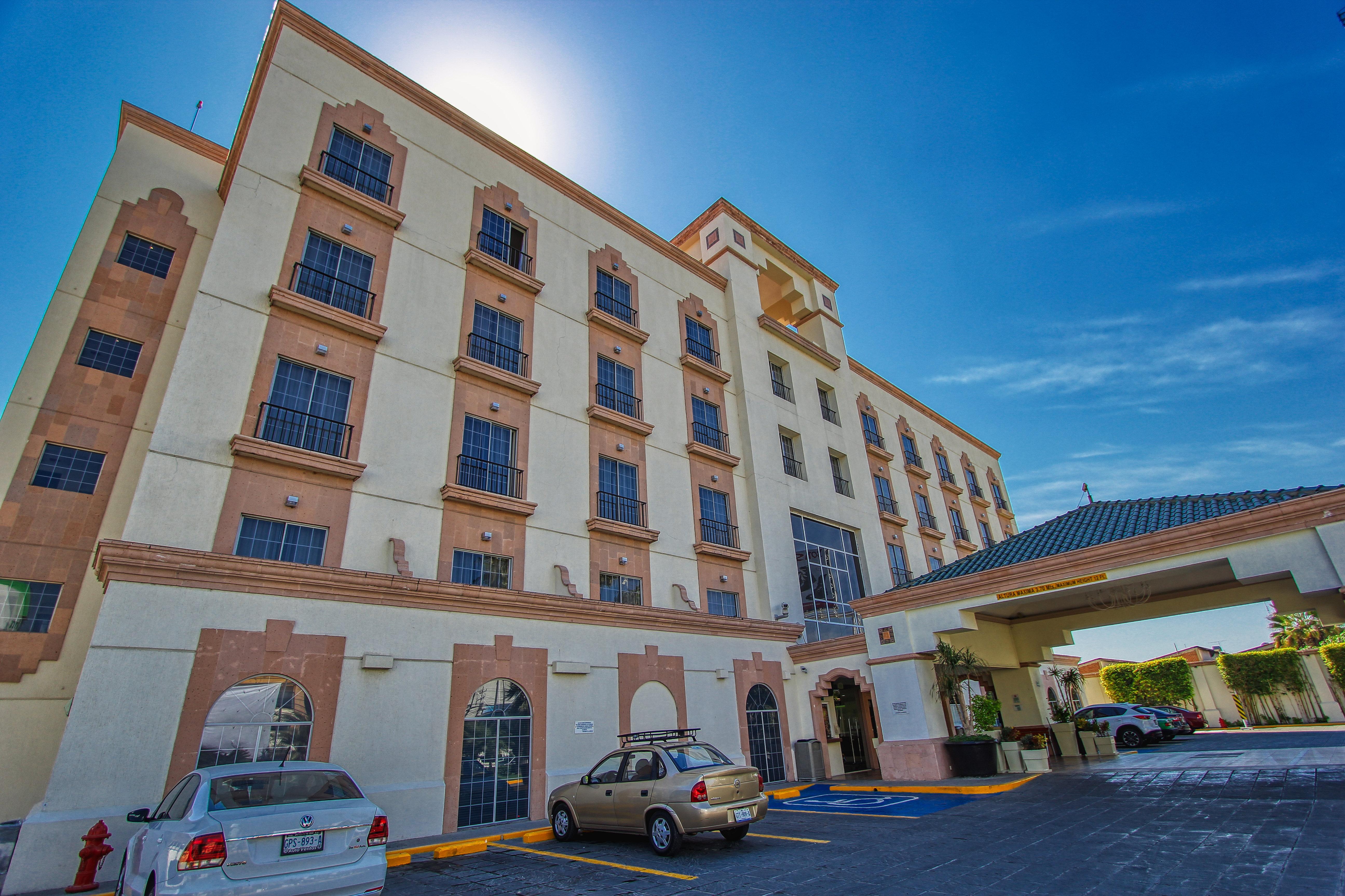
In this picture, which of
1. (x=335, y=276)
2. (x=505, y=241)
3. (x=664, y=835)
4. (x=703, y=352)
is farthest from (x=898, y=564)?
(x=335, y=276)

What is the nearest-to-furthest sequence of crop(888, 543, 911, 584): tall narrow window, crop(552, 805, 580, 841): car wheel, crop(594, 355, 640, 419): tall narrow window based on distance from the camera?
crop(552, 805, 580, 841): car wheel → crop(594, 355, 640, 419): tall narrow window → crop(888, 543, 911, 584): tall narrow window

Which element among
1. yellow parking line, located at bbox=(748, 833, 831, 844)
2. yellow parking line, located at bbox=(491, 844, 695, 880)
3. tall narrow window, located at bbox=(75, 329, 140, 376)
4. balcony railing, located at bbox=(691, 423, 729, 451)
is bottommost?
yellow parking line, located at bbox=(491, 844, 695, 880)

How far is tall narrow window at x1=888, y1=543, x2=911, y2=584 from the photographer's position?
3114cm

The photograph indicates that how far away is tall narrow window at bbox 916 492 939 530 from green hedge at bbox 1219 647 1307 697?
16.7 meters

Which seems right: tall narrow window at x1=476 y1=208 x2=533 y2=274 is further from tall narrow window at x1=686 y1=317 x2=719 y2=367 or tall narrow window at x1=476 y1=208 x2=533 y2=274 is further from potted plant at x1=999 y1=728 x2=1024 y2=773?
potted plant at x1=999 y1=728 x2=1024 y2=773

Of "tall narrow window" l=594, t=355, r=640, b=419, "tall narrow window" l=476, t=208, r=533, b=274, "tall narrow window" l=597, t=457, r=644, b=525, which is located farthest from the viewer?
"tall narrow window" l=594, t=355, r=640, b=419

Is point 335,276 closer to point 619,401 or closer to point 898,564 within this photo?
point 619,401

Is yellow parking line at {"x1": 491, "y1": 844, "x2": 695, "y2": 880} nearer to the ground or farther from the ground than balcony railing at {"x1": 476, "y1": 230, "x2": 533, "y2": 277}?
nearer to the ground

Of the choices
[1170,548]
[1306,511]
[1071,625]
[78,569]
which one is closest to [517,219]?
[78,569]

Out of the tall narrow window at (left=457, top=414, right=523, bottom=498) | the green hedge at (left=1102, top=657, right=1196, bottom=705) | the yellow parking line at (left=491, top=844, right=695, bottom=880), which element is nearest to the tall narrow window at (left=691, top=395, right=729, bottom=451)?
the tall narrow window at (left=457, top=414, right=523, bottom=498)

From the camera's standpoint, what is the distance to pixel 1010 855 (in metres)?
8.43

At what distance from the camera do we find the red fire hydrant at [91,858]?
30.8ft

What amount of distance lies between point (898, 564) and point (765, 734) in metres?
14.5

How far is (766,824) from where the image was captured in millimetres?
12211
